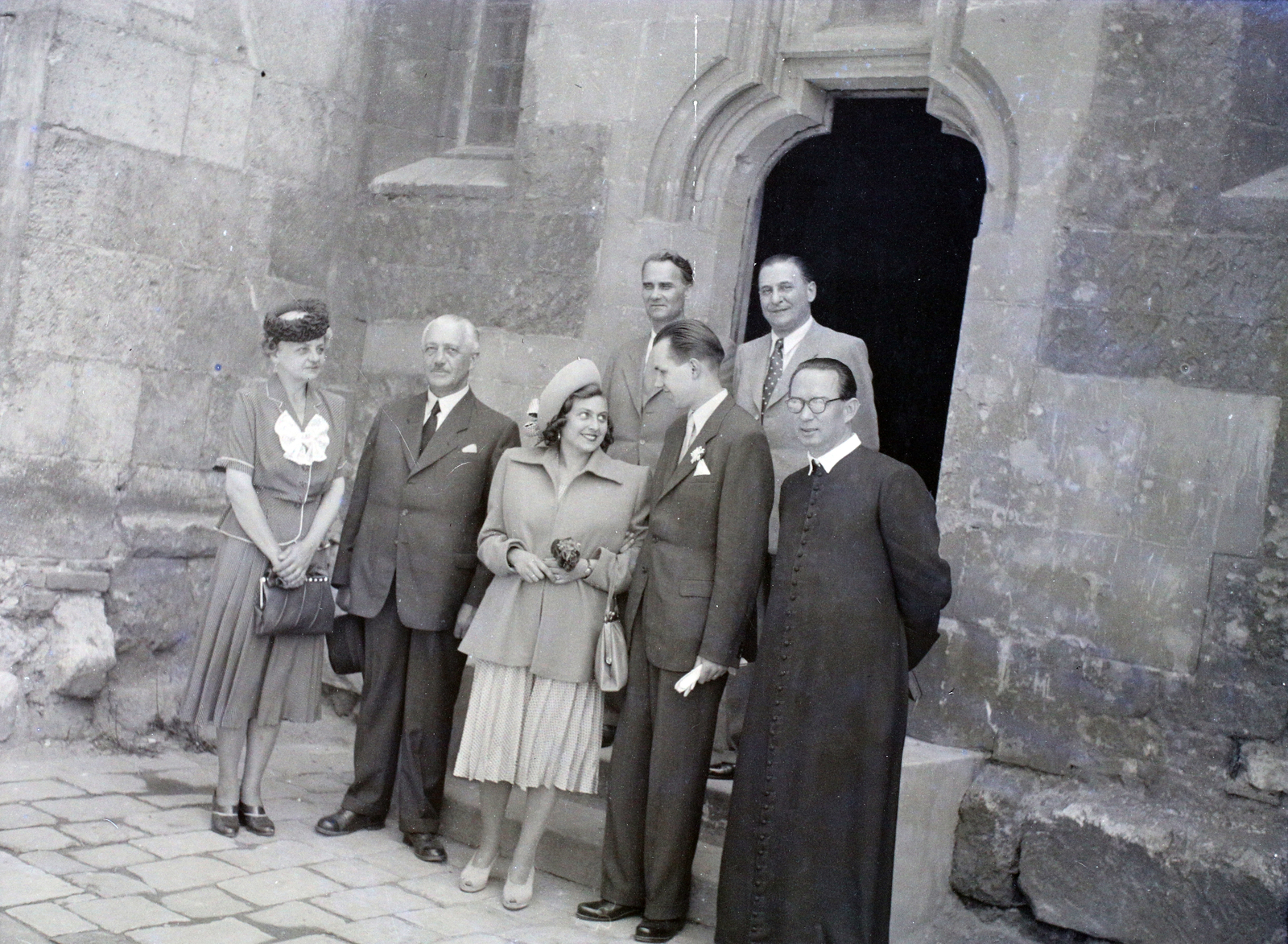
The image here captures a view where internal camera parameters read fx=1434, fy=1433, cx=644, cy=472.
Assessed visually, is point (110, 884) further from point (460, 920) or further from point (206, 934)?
point (460, 920)

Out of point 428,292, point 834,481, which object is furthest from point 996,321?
point 428,292

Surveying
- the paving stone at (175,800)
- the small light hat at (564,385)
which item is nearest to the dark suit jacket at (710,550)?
the small light hat at (564,385)

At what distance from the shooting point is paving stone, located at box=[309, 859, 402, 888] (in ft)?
14.8

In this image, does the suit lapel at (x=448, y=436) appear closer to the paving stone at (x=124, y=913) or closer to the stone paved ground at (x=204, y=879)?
the stone paved ground at (x=204, y=879)

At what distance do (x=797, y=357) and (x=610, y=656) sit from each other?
4.04 ft

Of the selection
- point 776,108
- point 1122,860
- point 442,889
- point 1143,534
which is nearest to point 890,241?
point 776,108

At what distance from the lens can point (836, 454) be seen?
4.06 meters

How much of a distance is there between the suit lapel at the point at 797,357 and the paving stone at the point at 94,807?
8.63ft

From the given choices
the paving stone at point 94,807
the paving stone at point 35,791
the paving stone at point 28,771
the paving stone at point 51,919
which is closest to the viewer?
the paving stone at point 51,919

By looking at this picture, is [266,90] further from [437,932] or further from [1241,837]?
[1241,837]

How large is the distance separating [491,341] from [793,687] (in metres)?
2.99

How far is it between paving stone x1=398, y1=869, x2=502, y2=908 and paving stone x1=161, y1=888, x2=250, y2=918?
1.89ft

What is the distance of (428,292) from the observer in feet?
22.2

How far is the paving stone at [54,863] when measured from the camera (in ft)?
13.9
